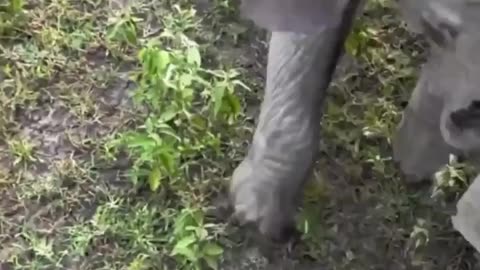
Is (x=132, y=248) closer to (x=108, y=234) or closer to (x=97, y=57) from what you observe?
(x=108, y=234)

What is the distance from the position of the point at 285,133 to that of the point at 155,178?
21 cm

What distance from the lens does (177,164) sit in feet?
4.48

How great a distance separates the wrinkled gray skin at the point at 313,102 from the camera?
0.86m

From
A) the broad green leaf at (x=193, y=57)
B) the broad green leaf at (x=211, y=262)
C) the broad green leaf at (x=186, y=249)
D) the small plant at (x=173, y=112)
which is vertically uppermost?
the broad green leaf at (x=193, y=57)

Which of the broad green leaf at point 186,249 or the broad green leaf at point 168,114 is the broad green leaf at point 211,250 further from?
the broad green leaf at point 168,114

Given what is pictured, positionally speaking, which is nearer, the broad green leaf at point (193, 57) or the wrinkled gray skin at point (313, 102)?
the wrinkled gray skin at point (313, 102)

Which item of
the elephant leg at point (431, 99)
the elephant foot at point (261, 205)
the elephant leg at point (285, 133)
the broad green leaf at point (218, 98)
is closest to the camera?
the elephant leg at point (431, 99)

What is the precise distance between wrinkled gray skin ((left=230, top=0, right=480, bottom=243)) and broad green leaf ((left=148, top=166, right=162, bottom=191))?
0.31ft

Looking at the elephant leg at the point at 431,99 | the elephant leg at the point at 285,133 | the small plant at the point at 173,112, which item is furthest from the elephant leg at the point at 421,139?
the small plant at the point at 173,112

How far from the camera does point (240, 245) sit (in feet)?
4.33

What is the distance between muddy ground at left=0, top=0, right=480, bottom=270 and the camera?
1.32 meters

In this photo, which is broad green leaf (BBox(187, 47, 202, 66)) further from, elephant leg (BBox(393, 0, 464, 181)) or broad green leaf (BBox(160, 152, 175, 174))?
elephant leg (BBox(393, 0, 464, 181))

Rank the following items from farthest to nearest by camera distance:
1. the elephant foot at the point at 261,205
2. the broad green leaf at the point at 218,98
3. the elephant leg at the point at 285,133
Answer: the broad green leaf at the point at 218,98, the elephant foot at the point at 261,205, the elephant leg at the point at 285,133

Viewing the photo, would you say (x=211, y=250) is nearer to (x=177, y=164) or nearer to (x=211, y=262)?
(x=211, y=262)
